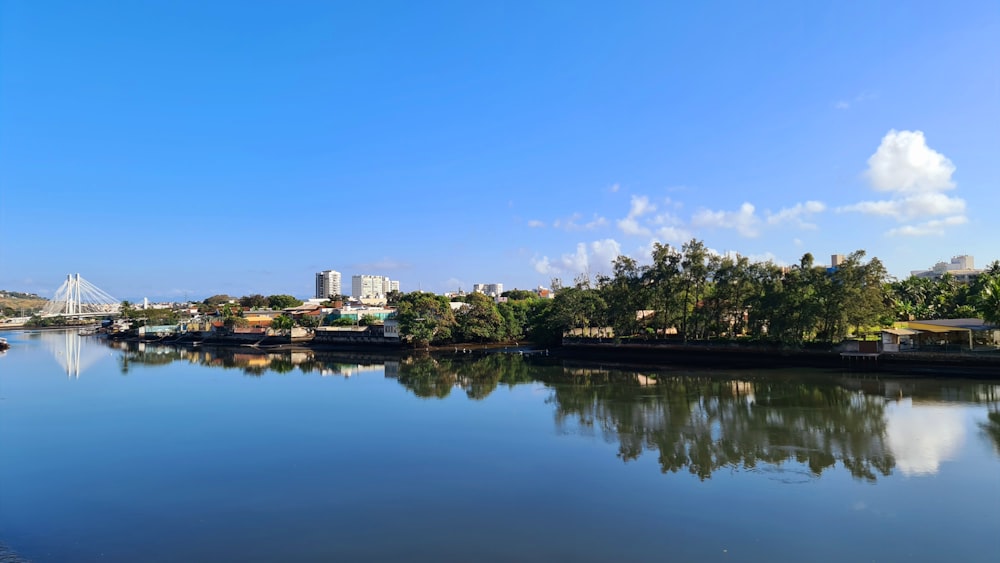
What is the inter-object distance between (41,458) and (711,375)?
2870 centimetres

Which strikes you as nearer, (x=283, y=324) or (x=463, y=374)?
(x=463, y=374)

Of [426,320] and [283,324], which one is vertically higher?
[426,320]

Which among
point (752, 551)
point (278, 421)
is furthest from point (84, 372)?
point (752, 551)

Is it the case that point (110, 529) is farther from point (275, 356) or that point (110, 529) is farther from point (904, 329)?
point (275, 356)

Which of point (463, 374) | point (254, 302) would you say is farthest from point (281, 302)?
point (463, 374)

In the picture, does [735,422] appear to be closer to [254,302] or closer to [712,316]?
[712,316]

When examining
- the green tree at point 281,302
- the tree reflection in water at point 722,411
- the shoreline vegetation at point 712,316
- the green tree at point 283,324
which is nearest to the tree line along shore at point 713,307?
the shoreline vegetation at point 712,316

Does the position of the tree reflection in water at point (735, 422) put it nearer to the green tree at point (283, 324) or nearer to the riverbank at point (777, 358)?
the riverbank at point (777, 358)

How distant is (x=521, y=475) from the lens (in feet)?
42.8

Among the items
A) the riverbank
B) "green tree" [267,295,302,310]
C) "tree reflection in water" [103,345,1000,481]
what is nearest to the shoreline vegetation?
the riverbank

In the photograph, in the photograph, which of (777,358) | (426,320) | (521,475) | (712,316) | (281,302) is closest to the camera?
(521,475)

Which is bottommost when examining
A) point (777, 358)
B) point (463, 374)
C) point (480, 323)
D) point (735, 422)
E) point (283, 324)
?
point (463, 374)

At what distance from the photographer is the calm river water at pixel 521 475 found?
919cm

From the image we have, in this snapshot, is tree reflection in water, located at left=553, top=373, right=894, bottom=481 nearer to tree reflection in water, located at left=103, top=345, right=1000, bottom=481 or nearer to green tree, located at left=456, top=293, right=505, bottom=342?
tree reflection in water, located at left=103, top=345, right=1000, bottom=481
